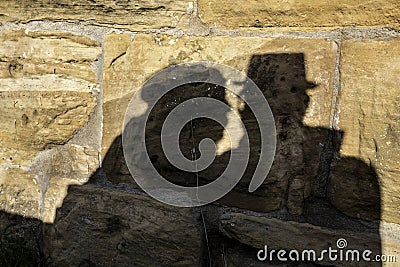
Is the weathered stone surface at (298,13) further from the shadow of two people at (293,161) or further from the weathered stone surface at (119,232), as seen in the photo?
the weathered stone surface at (119,232)

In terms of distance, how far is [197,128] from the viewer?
116cm

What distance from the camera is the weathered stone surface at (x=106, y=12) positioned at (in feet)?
3.78

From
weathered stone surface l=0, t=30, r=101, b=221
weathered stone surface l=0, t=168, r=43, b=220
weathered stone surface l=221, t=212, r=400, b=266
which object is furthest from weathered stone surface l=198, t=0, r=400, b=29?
weathered stone surface l=0, t=168, r=43, b=220

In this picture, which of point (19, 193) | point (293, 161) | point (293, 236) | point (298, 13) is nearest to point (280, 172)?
point (293, 161)

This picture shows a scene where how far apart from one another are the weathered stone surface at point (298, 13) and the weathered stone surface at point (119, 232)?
1.66 ft

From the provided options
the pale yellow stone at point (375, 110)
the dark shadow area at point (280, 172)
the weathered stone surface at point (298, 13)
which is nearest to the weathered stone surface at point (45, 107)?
the dark shadow area at point (280, 172)

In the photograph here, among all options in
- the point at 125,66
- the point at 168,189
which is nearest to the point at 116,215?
the point at 168,189

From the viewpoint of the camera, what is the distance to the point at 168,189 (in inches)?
48.1

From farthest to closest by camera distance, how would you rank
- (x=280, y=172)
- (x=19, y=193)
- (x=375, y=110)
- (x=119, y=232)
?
1. (x=19, y=193)
2. (x=119, y=232)
3. (x=280, y=172)
4. (x=375, y=110)

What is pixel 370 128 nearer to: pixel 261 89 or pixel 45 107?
pixel 261 89

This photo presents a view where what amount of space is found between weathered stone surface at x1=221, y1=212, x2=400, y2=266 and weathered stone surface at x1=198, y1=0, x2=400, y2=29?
48cm

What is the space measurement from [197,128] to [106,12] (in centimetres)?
39

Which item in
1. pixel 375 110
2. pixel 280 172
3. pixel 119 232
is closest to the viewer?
pixel 375 110

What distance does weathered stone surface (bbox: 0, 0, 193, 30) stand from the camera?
115cm
